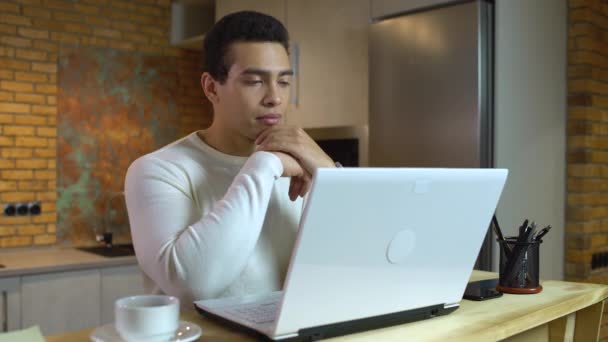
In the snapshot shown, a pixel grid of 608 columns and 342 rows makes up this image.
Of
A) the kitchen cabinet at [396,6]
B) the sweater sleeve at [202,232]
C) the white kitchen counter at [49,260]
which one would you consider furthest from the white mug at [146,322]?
the white kitchen counter at [49,260]

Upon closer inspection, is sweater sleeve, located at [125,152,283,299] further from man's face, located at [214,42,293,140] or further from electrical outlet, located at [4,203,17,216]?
electrical outlet, located at [4,203,17,216]

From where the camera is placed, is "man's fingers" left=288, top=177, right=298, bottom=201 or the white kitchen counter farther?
the white kitchen counter

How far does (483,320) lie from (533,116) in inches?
73.4

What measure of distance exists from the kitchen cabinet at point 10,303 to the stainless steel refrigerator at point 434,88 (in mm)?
1928

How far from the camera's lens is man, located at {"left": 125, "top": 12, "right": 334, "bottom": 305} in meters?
1.22

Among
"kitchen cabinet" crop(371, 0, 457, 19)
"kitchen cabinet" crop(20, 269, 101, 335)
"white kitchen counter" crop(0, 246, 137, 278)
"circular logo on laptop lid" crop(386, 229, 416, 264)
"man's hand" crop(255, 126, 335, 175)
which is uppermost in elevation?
"kitchen cabinet" crop(371, 0, 457, 19)

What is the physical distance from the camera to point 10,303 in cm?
316

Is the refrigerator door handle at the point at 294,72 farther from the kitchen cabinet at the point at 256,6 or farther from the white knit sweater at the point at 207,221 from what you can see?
the white knit sweater at the point at 207,221

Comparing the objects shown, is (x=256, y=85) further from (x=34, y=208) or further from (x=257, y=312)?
(x=34, y=208)

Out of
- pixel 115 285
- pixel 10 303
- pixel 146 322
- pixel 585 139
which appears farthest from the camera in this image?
pixel 115 285

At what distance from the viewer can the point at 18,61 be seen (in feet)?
12.4

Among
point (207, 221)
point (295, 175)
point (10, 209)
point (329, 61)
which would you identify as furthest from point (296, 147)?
point (10, 209)

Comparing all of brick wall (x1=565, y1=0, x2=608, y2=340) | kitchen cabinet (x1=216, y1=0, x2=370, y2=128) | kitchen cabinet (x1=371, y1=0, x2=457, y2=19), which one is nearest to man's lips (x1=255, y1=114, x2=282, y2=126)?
kitchen cabinet (x1=371, y1=0, x2=457, y2=19)

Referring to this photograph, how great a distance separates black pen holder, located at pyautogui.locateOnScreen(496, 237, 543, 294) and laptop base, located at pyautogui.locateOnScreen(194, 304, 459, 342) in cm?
30
